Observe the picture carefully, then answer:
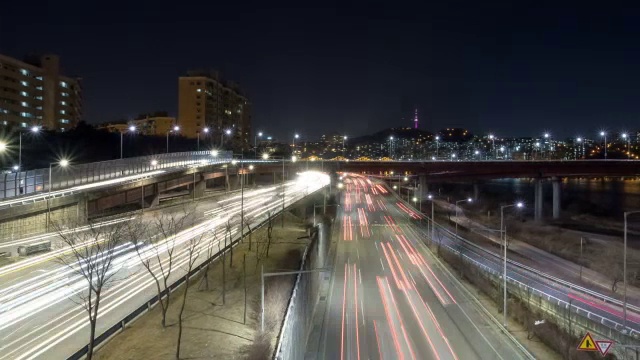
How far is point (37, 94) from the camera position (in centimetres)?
9156

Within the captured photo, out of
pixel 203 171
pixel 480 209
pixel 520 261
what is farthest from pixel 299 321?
pixel 480 209

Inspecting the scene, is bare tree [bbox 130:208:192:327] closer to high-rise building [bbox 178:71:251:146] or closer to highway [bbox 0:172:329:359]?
highway [bbox 0:172:329:359]

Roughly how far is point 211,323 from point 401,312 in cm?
1263

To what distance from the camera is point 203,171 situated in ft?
218

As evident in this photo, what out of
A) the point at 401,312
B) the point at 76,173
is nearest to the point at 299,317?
the point at 401,312

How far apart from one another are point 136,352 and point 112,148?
64611 mm

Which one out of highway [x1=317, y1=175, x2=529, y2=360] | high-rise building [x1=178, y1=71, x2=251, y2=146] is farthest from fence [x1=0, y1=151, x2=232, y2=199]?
high-rise building [x1=178, y1=71, x2=251, y2=146]

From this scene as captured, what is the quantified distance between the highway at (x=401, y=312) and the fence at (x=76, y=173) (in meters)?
23.9

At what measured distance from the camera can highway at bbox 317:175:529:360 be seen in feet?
77.6

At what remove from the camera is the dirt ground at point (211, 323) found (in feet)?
59.3

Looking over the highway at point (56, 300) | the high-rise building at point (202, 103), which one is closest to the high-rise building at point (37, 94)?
the high-rise building at point (202, 103)

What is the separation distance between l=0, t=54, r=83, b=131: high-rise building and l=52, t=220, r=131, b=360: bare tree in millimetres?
61700

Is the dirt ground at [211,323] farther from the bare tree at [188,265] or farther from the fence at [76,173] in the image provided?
the fence at [76,173]

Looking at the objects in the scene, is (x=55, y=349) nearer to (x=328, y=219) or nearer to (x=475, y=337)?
(x=475, y=337)
